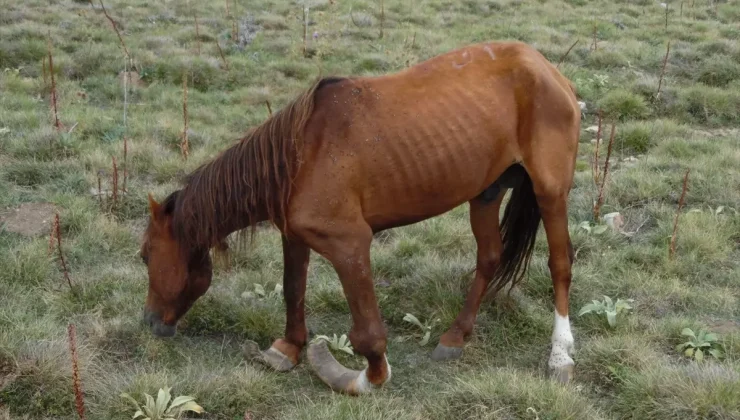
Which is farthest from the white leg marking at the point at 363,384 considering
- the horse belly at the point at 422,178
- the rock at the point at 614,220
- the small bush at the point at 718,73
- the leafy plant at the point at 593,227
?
the small bush at the point at 718,73

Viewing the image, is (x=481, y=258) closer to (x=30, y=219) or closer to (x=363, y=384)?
(x=363, y=384)

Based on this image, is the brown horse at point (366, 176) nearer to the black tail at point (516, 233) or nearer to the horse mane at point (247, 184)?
the horse mane at point (247, 184)

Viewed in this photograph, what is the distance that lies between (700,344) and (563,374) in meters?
0.80

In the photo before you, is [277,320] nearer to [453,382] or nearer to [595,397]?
[453,382]

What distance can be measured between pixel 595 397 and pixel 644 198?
2.92 metres

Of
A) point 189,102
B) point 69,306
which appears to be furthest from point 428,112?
point 189,102

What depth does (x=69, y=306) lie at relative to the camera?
411 cm

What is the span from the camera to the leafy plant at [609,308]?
3996mm

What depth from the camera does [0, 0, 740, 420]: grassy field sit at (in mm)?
3256

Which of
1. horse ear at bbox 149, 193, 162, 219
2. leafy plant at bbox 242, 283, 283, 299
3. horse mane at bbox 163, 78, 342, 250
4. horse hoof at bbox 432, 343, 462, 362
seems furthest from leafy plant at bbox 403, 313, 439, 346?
horse ear at bbox 149, 193, 162, 219

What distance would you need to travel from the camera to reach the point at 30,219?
17.1 feet

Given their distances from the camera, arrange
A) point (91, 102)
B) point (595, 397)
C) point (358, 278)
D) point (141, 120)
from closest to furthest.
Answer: point (358, 278) < point (595, 397) < point (141, 120) < point (91, 102)

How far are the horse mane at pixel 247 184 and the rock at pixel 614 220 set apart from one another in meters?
3.04

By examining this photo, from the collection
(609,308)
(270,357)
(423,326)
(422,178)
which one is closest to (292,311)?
(270,357)
